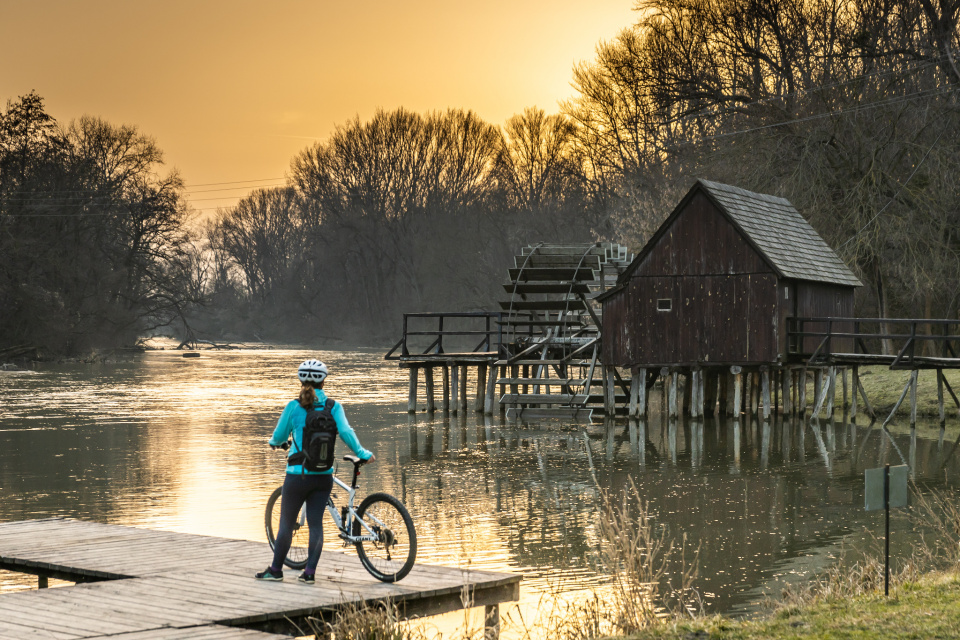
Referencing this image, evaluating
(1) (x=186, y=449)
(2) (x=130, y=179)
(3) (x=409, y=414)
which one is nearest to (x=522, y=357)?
(3) (x=409, y=414)

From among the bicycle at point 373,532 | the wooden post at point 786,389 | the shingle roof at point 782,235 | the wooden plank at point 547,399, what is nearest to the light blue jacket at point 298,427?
the bicycle at point 373,532

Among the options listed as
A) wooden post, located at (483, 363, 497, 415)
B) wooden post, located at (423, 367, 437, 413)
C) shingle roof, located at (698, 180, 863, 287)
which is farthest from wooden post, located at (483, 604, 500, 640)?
wooden post, located at (423, 367, 437, 413)

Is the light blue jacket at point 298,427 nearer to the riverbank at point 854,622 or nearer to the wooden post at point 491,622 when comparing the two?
the wooden post at point 491,622

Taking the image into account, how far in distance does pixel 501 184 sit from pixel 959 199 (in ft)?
159

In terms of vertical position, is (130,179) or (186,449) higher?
(130,179)

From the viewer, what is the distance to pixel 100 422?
104 ft

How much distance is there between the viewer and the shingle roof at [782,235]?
30938 mm

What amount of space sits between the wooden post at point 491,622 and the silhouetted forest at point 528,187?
28761 mm

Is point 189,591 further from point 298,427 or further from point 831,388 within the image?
point 831,388

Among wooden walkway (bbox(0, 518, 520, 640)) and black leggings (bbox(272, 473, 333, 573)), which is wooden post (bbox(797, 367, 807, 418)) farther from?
black leggings (bbox(272, 473, 333, 573))

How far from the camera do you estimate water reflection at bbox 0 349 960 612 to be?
1423 cm

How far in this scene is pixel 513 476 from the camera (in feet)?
69.3

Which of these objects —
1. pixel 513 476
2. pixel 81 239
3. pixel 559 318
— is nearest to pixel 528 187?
pixel 81 239

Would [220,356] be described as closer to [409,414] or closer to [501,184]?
[501,184]
